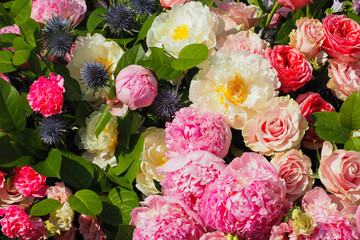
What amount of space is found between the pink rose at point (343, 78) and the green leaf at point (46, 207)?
0.61 metres

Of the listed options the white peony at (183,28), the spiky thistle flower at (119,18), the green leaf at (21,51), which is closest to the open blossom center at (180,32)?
the white peony at (183,28)

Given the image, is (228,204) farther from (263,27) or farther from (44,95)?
(263,27)

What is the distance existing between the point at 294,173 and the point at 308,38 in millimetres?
294

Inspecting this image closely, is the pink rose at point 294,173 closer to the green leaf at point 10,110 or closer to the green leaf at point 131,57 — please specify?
the green leaf at point 131,57

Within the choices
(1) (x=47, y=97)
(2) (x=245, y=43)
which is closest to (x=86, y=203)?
(1) (x=47, y=97)

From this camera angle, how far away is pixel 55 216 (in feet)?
3.11

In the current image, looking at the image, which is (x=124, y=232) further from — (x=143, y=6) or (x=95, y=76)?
(x=143, y=6)

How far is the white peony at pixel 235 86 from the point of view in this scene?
842 millimetres

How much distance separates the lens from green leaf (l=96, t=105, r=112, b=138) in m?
0.88

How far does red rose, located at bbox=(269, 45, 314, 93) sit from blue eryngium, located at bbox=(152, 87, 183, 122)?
0.67 ft

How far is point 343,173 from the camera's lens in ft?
2.30

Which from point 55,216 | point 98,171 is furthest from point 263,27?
point 55,216

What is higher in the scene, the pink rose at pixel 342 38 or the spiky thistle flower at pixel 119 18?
the pink rose at pixel 342 38

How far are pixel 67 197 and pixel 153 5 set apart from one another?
0.47m
